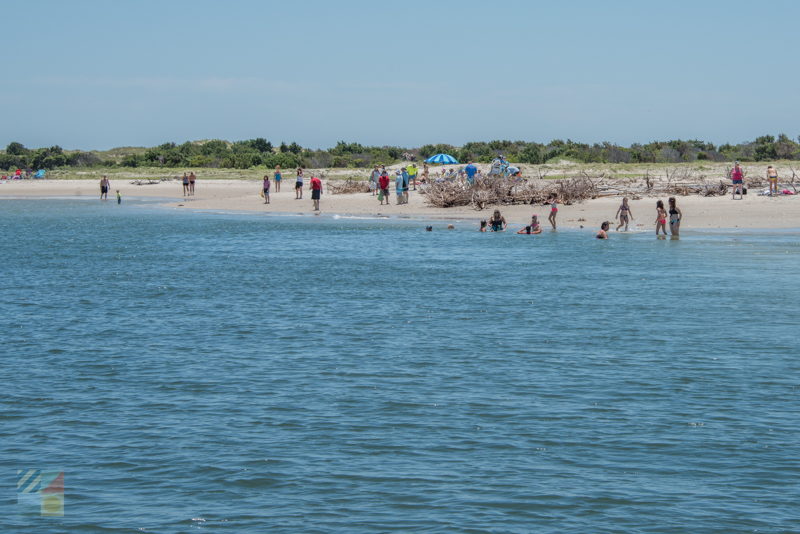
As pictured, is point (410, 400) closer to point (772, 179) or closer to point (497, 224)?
point (497, 224)

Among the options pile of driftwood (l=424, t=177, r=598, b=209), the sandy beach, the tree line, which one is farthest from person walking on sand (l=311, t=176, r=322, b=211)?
the tree line

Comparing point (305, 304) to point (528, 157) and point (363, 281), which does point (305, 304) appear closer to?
point (363, 281)

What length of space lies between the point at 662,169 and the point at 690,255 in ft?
136

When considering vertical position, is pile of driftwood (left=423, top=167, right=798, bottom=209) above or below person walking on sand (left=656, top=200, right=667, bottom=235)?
above

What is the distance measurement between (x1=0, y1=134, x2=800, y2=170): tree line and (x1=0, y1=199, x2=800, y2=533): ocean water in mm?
59047

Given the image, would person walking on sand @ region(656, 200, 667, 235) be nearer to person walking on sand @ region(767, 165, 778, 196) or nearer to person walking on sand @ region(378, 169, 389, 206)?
person walking on sand @ region(767, 165, 778, 196)

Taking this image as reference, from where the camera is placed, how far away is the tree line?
83812mm

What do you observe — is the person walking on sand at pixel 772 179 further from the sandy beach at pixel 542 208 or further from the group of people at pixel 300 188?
the group of people at pixel 300 188

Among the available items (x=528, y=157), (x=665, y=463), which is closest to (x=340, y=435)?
(x=665, y=463)

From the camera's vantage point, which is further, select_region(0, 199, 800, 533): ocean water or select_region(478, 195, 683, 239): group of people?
select_region(478, 195, 683, 239): group of people

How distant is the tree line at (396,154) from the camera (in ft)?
275

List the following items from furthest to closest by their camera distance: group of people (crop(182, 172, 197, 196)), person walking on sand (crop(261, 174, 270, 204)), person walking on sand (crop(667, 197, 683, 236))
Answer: group of people (crop(182, 172, 197, 196))
person walking on sand (crop(261, 174, 270, 204))
person walking on sand (crop(667, 197, 683, 236))

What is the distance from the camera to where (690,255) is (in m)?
29.5

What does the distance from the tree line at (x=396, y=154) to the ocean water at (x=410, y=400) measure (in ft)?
194
